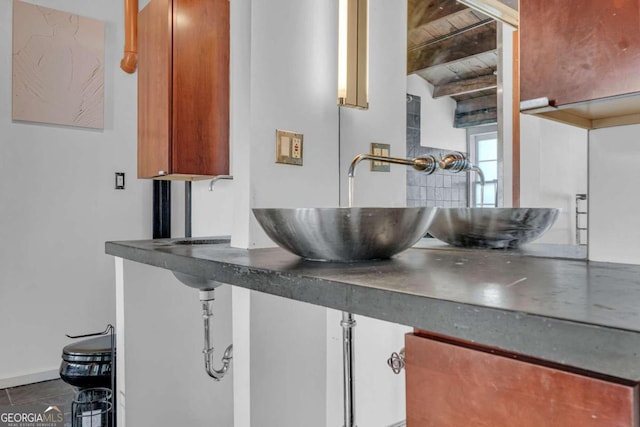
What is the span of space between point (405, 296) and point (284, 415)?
95 centimetres

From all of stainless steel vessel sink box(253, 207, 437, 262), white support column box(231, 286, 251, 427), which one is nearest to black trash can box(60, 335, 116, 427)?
white support column box(231, 286, 251, 427)

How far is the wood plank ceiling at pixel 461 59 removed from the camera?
129 cm

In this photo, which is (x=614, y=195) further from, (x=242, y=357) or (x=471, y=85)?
(x=242, y=357)

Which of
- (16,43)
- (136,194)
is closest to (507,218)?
(136,194)

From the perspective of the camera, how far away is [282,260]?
42.0 inches

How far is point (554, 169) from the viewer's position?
1169mm

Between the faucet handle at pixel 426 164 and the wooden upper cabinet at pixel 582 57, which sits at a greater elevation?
the wooden upper cabinet at pixel 582 57

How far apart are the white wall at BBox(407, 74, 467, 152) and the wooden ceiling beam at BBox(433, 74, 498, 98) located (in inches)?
1.0

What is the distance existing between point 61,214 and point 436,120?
8.16ft

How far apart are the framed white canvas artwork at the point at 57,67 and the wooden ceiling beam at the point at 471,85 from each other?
249cm

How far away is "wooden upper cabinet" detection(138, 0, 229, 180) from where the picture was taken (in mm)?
1963

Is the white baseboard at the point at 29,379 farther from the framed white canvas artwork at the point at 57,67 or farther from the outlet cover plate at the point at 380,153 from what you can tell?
the outlet cover plate at the point at 380,153

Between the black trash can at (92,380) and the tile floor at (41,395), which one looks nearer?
the black trash can at (92,380)

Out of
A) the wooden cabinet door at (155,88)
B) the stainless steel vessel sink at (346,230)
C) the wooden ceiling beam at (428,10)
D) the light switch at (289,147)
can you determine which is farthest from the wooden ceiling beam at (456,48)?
the wooden cabinet door at (155,88)
